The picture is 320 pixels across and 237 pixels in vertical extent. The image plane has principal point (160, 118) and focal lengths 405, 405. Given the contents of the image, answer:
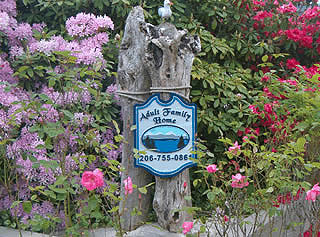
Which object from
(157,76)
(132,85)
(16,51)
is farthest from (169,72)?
(16,51)

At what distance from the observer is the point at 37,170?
3.09 meters

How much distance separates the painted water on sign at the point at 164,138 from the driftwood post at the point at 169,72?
0.20m

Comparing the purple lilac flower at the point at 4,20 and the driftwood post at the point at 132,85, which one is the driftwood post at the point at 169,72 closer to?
the driftwood post at the point at 132,85

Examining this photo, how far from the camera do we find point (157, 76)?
2.56 metres

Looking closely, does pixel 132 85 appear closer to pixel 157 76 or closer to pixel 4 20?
pixel 157 76

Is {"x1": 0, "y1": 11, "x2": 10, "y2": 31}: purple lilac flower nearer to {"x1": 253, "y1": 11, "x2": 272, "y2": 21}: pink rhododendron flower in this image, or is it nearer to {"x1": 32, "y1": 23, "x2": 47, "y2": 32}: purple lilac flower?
{"x1": 32, "y1": 23, "x2": 47, "y2": 32}: purple lilac flower

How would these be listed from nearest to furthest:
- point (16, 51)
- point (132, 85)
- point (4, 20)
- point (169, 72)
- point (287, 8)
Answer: point (169, 72)
point (132, 85)
point (4, 20)
point (16, 51)
point (287, 8)

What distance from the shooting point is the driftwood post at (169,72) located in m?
2.53

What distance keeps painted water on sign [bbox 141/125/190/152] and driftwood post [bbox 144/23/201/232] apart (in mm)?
200

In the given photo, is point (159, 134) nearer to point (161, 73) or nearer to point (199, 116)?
point (161, 73)

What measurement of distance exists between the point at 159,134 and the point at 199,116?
87 centimetres

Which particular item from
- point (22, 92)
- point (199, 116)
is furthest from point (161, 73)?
point (22, 92)

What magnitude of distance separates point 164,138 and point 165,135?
0.02 metres

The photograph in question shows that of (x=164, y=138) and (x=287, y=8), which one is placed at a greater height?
(x=287, y=8)
